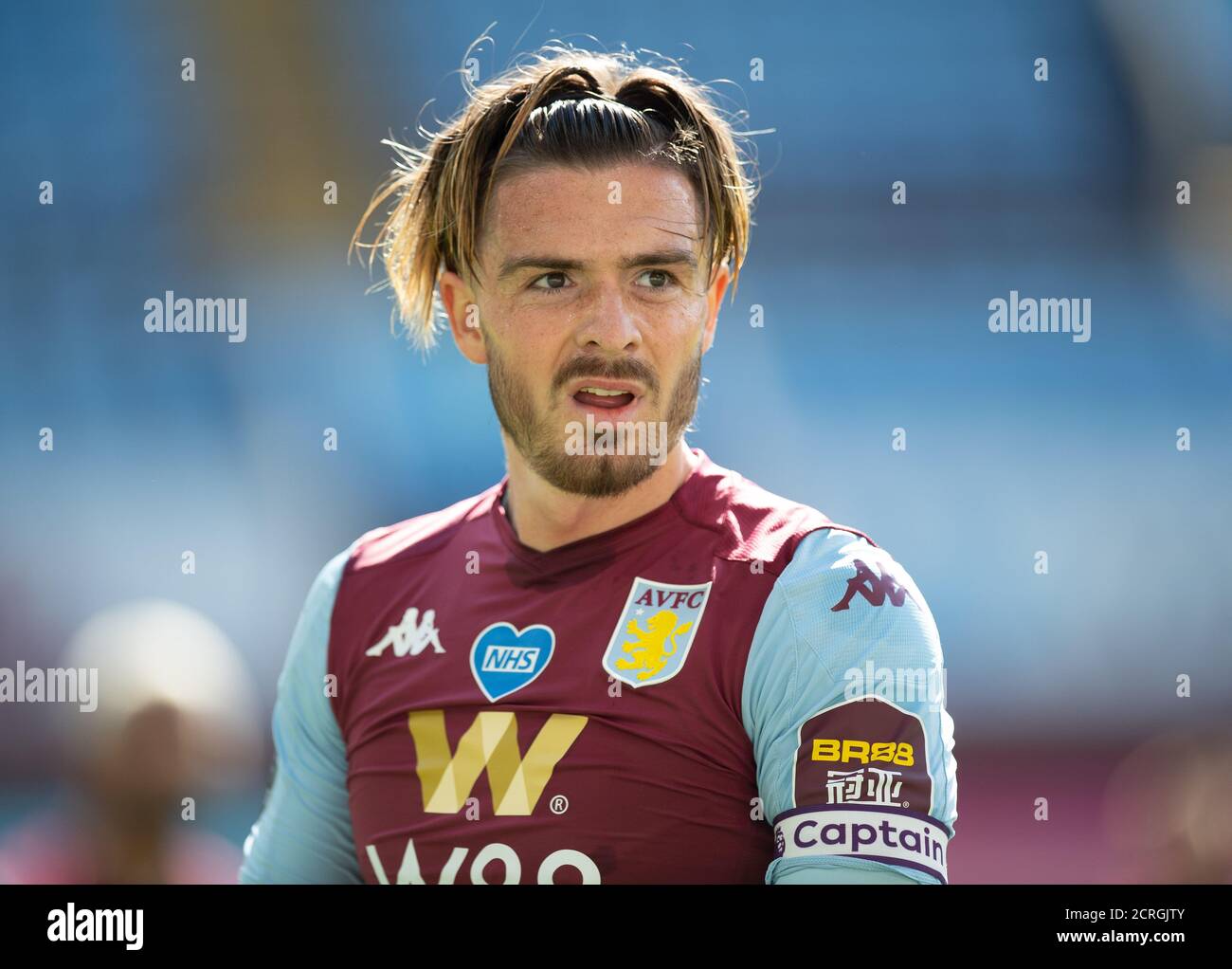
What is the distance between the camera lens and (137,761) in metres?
2.55

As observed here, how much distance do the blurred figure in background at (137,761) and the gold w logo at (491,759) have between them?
0.81 metres

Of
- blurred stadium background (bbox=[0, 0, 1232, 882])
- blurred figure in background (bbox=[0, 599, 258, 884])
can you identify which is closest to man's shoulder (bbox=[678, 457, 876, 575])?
blurred stadium background (bbox=[0, 0, 1232, 882])

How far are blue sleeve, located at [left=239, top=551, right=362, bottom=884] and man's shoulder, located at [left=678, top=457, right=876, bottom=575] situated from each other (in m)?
0.71

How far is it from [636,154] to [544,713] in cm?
94

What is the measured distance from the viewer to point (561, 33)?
2447 millimetres

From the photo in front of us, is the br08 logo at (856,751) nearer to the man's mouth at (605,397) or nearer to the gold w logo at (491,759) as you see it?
the gold w logo at (491,759)

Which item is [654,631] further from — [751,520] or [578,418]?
[578,418]

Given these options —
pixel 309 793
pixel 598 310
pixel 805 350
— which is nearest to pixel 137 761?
pixel 309 793

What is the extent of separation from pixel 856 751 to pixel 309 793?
3.22 feet

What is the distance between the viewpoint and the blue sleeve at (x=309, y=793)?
2.10 m
